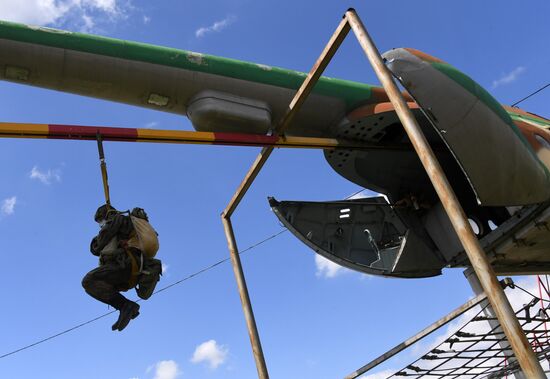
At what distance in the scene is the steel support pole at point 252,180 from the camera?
5.49 metres

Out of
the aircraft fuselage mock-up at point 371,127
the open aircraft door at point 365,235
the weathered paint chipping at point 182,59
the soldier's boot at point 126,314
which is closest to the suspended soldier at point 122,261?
the soldier's boot at point 126,314

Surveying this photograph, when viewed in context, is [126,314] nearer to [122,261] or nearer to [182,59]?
[122,261]

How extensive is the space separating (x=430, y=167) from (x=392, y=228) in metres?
4.63

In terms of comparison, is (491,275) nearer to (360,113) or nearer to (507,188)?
(507,188)

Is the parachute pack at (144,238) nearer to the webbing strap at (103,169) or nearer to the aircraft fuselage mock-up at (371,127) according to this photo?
the webbing strap at (103,169)

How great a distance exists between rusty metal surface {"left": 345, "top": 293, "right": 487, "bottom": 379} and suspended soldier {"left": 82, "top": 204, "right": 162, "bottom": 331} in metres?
2.32

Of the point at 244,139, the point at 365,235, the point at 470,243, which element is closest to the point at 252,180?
the point at 244,139

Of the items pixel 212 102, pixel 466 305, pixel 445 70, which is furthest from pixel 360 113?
pixel 466 305

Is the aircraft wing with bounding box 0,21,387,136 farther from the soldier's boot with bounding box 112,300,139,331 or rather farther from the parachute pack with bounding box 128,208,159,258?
the soldier's boot with bounding box 112,300,139,331

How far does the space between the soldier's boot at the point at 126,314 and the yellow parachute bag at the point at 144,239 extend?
512 millimetres

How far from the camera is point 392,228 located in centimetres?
862

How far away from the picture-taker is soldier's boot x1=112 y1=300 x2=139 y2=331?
16.4 feet

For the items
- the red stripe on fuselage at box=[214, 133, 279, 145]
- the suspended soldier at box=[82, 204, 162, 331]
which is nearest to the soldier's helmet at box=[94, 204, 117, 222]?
the suspended soldier at box=[82, 204, 162, 331]

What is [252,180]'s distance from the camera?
6625mm
